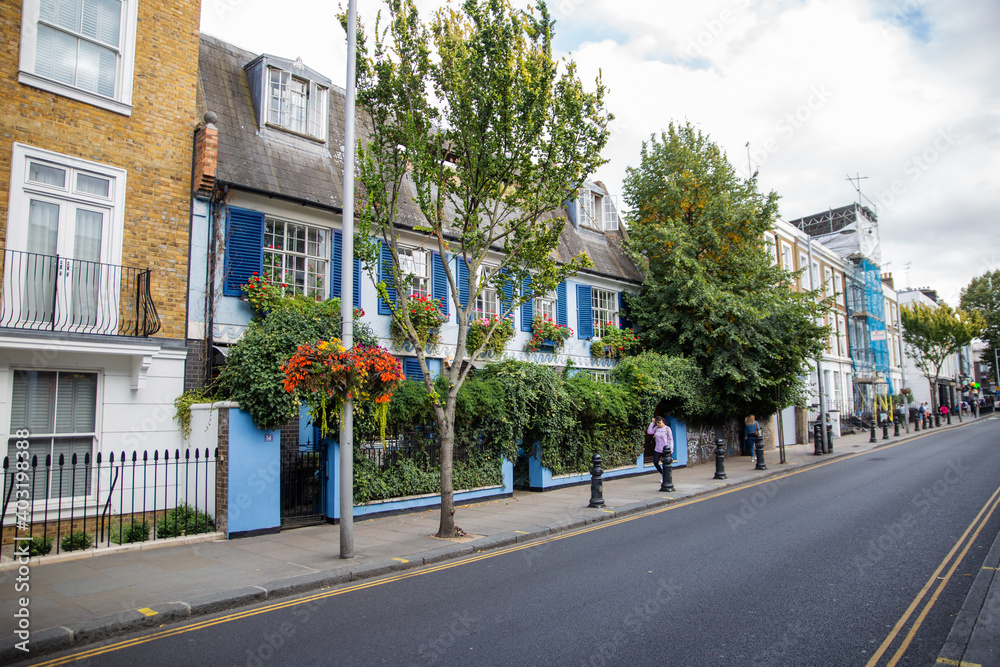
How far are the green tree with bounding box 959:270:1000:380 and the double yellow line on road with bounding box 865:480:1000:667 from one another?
6877 cm

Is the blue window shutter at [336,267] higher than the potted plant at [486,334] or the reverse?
higher

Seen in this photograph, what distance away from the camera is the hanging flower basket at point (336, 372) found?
8055 millimetres

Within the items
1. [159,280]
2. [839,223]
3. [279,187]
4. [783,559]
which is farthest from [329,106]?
[839,223]

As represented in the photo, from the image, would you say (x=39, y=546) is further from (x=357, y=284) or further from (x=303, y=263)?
(x=357, y=284)

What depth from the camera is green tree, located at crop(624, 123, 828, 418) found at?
19.8 metres

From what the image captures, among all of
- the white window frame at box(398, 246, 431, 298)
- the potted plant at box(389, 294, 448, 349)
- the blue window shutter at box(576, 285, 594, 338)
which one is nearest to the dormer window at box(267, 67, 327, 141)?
the white window frame at box(398, 246, 431, 298)

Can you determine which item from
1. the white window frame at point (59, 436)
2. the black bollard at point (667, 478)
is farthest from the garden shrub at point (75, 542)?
the black bollard at point (667, 478)

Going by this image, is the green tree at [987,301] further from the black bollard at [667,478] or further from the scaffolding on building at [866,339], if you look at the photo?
the black bollard at [667,478]

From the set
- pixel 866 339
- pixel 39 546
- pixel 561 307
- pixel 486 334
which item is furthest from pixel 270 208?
pixel 866 339

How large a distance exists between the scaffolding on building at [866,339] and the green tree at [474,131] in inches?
1348

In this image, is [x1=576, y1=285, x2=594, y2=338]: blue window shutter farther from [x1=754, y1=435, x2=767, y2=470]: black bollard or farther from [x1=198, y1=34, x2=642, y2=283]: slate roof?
[x1=198, y1=34, x2=642, y2=283]: slate roof

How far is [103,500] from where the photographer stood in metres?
9.53

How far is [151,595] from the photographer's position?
6543mm

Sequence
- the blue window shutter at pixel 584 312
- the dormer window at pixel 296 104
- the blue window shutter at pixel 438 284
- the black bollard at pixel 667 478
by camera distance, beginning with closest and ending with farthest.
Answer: the dormer window at pixel 296 104 < the black bollard at pixel 667 478 < the blue window shutter at pixel 438 284 < the blue window shutter at pixel 584 312
